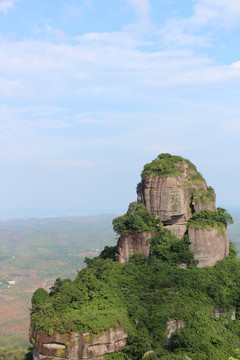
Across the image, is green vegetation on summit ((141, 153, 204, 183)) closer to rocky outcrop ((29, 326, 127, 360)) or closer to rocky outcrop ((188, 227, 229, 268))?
rocky outcrop ((188, 227, 229, 268))

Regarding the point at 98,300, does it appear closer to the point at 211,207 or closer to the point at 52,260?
the point at 211,207

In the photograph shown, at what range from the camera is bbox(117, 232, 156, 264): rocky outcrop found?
32.0 metres

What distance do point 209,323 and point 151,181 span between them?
13.2 meters

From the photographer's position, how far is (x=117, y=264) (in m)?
31.6

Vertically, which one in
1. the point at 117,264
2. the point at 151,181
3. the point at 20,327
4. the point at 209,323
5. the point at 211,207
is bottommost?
the point at 20,327

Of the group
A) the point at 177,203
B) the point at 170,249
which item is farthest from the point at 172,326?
the point at 177,203

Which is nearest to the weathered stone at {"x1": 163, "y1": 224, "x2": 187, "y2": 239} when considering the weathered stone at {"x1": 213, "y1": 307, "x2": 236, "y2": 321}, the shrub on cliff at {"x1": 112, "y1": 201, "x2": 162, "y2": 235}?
the shrub on cliff at {"x1": 112, "y1": 201, "x2": 162, "y2": 235}

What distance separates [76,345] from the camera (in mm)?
23375

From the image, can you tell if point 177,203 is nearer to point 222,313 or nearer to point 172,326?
point 222,313

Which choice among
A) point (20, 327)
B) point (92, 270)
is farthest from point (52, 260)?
point (92, 270)

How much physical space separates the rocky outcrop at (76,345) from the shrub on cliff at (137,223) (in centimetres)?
965

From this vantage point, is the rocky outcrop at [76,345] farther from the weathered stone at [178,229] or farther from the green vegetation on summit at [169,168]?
the green vegetation on summit at [169,168]

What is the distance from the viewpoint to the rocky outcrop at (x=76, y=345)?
76.7ft

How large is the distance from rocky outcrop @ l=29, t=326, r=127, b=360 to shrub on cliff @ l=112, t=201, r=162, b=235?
31.6 ft
